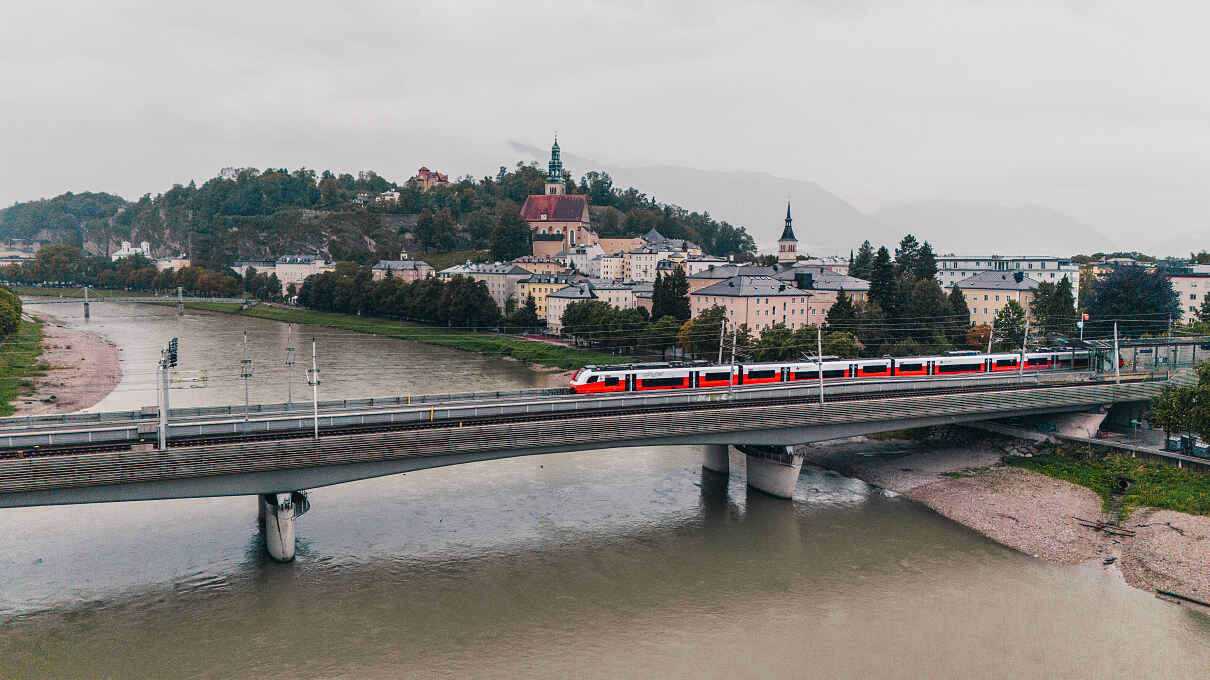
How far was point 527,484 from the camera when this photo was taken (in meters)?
35.1

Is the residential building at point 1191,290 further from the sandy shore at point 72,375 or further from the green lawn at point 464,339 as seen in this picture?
the sandy shore at point 72,375

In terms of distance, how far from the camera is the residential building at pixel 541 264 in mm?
116812

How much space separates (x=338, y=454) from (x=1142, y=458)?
31828 mm

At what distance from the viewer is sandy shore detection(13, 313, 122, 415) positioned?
165 ft

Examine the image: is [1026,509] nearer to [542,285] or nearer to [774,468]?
[774,468]

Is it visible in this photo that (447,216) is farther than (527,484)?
Yes

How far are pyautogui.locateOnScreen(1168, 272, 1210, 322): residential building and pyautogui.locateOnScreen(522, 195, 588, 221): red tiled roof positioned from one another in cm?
8636

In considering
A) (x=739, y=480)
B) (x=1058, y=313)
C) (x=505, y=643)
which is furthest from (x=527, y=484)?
(x=1058, y=313)

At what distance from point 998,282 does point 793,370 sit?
48234mm

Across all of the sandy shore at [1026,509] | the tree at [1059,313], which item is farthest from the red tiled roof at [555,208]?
the sandy shore at [1026,509]

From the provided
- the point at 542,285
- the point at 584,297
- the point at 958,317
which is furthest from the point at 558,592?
the point at 542,285

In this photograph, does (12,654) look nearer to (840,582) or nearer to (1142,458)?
(840,582)

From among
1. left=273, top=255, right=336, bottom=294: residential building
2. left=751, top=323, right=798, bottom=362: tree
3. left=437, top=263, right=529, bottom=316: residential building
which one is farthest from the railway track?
left=273, top=255, right=336, bottom=294: residential building

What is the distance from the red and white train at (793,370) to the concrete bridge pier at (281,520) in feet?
41.8
